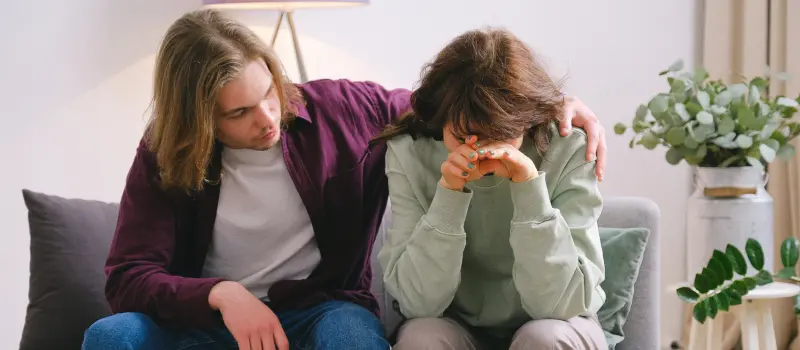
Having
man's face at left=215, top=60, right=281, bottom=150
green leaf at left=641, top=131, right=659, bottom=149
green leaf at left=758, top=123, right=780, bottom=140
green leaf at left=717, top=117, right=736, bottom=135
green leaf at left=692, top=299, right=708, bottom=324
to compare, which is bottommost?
green leaf at left=692, top=299, right=708, bottom=324

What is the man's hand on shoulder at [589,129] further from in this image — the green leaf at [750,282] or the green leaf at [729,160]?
the green leaf at [729,160]

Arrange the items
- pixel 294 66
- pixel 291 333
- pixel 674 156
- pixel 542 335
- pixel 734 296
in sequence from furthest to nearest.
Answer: pixel 294 66, pixel 674 156, pixel 734 296, pixel 291 333, pixel 542 335

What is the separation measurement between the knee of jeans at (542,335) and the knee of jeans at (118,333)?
0.57 metres

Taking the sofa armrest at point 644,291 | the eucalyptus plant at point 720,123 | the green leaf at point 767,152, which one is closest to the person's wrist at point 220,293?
the sofa armrest at point 644,291

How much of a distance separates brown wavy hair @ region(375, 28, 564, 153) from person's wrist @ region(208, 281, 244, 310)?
40 centimetres

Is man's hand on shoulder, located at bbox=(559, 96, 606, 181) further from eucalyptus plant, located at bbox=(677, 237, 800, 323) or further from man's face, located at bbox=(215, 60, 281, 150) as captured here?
man's face, located at bbox=(215, 60, 281, 150)

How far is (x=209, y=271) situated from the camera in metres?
1.81

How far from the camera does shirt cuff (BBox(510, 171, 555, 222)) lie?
1.54 meters

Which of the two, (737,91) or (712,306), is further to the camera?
(737,91)

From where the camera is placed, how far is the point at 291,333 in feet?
5.62

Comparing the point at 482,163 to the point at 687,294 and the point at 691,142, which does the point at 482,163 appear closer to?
the point at 687,294

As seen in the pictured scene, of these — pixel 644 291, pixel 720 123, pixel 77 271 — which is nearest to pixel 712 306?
pixel 644 291

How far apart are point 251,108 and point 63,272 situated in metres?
0.59

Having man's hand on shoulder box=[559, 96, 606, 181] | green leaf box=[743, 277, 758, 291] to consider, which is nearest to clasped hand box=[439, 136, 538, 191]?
man's hand on shoulder box=[559, 96, 606, 181]
